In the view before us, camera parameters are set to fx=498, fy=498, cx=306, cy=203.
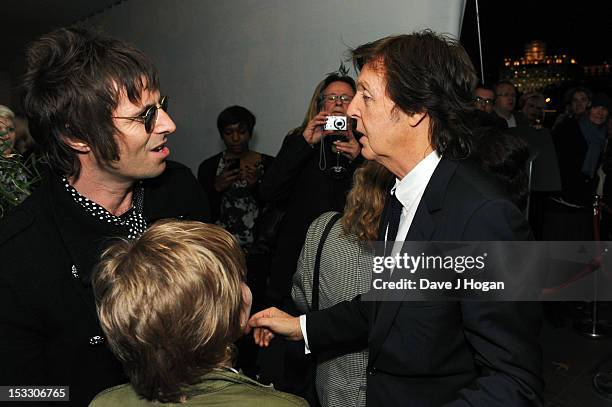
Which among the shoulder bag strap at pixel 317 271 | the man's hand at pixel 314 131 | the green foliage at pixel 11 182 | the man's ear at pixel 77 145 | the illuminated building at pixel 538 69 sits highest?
the illuminated building at pixel 538 69

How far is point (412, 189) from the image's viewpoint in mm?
1488

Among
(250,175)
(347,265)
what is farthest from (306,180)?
(347,265)

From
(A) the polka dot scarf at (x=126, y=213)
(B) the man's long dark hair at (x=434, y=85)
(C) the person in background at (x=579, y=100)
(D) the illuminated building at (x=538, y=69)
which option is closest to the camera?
(B) the man's long dark hair at (x=434, y=85)

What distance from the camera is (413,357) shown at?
135 centimetres

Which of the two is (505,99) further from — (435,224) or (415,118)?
(435,224)

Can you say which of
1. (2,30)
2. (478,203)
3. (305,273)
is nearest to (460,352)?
(478,203)

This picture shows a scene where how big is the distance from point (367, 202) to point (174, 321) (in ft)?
3.05

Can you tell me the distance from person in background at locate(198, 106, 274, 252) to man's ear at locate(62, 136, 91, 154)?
200 centimetres

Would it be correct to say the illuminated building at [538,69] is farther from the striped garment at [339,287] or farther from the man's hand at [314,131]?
the striped garment at [339,287]

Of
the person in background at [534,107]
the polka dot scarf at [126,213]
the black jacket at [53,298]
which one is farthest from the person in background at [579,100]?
the black jacket at [53,298]

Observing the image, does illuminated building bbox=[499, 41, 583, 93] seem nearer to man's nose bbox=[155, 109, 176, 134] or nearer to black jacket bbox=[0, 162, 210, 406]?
man's nose bbox=[155, 109, 176, 134]

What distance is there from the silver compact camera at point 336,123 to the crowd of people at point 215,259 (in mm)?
830

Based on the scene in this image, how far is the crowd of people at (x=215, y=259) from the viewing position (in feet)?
3.62

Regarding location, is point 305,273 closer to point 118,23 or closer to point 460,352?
point 460,352
